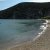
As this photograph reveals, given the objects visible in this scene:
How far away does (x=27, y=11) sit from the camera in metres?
44.3

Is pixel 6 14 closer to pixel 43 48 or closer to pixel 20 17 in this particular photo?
pixel 20 17

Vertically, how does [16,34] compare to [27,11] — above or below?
above

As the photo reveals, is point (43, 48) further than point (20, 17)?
No

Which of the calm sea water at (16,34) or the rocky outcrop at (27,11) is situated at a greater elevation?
the calm sea water at (16,34)

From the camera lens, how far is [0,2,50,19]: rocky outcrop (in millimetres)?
42656

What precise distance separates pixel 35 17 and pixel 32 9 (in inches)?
69.3

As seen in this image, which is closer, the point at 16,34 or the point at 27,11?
the point at 16,34

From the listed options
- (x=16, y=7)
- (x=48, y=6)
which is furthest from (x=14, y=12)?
(x=48, y=6)

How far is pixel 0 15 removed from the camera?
159 ft

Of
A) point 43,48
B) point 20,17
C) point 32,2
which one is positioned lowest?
point 20,17

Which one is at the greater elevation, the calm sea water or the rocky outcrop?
the calm sea water

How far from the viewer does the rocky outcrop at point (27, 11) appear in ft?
140

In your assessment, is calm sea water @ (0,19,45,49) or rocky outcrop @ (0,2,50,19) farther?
rocky outcrop @ (0,2,50,19)

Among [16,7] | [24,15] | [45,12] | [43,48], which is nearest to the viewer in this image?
[43,48]
